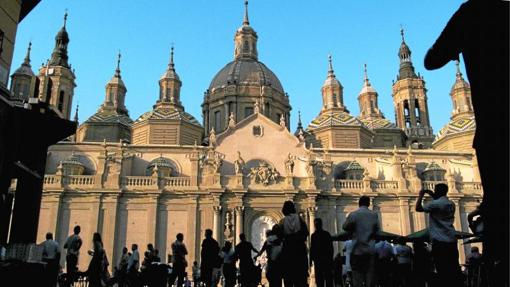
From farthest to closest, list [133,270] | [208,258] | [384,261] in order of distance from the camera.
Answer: [133,270] → [208,258] → [384,261]

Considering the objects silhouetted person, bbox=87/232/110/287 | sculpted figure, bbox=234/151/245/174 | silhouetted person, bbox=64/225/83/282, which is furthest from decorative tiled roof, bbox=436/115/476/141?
silhouetted person, bbox=64/225/83/282

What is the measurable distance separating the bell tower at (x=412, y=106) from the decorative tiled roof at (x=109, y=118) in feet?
112

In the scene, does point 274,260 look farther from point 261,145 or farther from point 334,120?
point 334,120

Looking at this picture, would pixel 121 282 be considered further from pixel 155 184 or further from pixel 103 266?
pixel 155 184

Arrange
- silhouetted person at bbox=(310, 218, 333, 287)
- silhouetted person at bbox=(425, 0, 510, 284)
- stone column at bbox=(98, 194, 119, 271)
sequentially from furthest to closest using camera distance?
stone column at bbox=(98, 194, 119, 271), silhouetted person at bbox=(310, 218, 333, 287), silhouetted person at bbox=(425, 0, 510, 284)

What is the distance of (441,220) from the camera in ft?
28.2

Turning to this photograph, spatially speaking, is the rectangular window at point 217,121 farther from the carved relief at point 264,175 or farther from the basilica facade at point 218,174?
the carved relief at point 264,175

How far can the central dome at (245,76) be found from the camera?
5512 cm

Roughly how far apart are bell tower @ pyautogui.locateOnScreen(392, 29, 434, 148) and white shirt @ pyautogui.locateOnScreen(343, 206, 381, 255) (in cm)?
5335

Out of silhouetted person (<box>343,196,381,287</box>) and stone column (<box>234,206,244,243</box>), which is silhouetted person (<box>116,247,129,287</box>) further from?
stone column (<box>234,206,244,243</box>)

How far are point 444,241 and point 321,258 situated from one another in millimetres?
4293

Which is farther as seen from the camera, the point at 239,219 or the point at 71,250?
the point at 239,219

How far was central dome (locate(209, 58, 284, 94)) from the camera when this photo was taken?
55.1 metres

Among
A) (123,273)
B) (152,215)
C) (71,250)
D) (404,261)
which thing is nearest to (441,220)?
(404,261)
